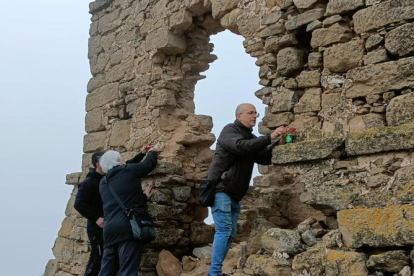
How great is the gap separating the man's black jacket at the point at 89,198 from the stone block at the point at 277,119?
1.90 m

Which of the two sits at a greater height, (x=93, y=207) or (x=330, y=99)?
(x=330, y=99)

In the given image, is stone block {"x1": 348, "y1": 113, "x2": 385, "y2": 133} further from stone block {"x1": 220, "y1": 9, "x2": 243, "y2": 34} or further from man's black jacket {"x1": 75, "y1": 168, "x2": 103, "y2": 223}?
man's black jacket {"x1": 75, "y1": 168, "x2": 103, "y2": 223}

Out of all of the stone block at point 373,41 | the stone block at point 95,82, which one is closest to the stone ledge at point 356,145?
the stone block at point 373,41

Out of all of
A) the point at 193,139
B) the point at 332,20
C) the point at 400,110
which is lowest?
the point at 400,110

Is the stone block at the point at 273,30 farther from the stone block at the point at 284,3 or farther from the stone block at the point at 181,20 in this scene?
the stone block at the point at 181,20

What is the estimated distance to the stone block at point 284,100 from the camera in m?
4.15

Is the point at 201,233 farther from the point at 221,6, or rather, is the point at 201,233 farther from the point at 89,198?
the point at 221,6

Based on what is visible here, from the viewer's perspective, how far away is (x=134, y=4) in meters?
6.55

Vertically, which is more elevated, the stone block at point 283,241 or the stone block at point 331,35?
the stone block at point 331,35

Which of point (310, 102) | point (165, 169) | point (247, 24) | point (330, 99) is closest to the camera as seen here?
point (330, 99)

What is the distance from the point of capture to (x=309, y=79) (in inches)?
159

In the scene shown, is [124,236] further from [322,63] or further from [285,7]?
[285,7]

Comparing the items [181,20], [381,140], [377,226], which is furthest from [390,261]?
[181,20]

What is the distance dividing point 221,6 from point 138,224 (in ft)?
8.39
